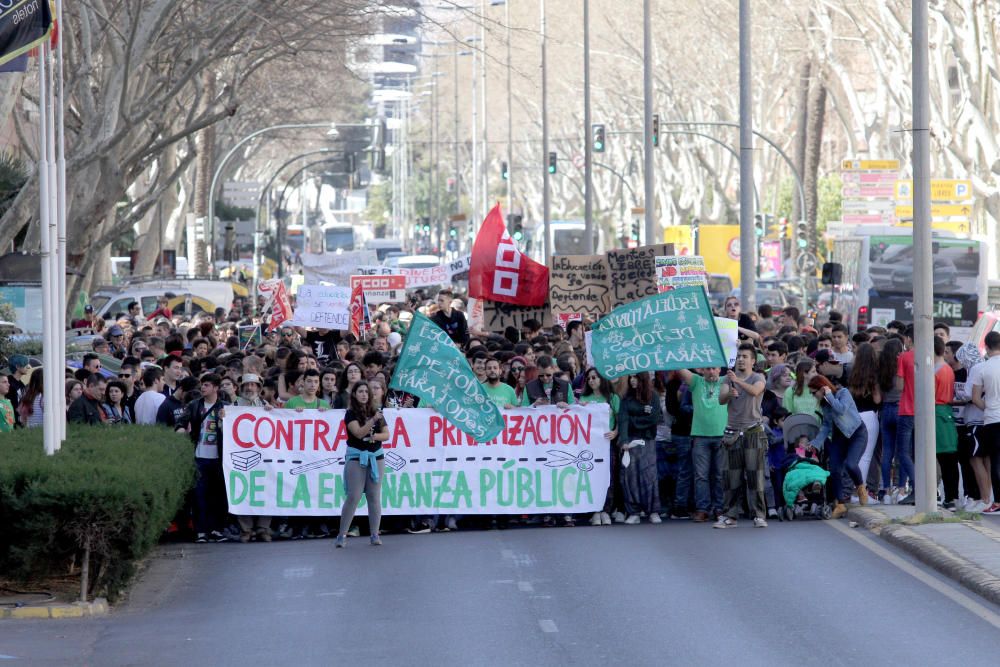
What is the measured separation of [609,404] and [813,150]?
34.8 meters

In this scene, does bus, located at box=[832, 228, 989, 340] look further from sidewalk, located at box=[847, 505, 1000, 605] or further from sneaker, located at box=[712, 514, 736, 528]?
sneaker, located at box=[712, 514, 736, 528]

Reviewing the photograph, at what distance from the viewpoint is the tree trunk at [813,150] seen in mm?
48375

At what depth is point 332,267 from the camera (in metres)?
30.7

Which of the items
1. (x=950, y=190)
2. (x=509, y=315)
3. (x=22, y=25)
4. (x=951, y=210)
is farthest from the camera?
(x=951, y=210)

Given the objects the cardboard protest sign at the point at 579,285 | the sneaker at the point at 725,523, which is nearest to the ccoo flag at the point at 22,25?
the sneaker at the point at 725,523

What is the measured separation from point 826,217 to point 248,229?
112 ft

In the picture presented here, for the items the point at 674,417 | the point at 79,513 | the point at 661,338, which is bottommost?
the point at 79,513

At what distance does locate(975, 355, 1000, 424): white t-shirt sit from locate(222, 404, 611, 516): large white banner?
3236 millimetres

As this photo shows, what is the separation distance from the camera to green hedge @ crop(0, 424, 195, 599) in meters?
11.1

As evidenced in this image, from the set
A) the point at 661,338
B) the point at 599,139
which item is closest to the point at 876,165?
the point at 599,139

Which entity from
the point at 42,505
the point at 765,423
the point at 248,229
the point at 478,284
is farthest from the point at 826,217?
the point at 42,505

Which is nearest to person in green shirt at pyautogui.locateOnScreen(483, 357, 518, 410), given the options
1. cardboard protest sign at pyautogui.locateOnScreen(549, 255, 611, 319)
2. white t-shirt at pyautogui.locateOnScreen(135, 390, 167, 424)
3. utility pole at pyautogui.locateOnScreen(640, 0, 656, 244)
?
white t-shirt at pyautogui.locateOnScreen(135, 390, 167, 424)

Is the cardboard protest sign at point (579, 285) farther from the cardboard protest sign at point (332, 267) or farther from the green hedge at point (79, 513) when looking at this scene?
the green hedge at point (79, 513)

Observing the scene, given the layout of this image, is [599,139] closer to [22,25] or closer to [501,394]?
[501,394]
